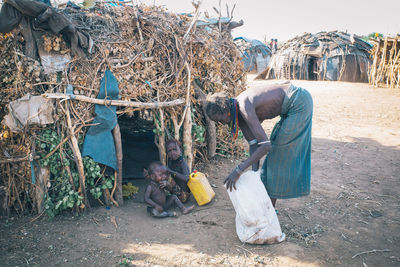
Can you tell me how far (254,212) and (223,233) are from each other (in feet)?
1.94

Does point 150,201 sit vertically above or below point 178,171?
below

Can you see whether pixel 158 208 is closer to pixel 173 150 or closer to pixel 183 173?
pixel 183 173

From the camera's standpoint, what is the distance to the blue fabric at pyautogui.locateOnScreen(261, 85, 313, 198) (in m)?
2.80

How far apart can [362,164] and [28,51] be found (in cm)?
556

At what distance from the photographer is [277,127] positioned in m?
2.98

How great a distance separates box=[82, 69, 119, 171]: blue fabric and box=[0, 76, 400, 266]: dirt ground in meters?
0.73

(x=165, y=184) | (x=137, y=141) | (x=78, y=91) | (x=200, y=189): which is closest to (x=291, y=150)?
(x=200, y=189)

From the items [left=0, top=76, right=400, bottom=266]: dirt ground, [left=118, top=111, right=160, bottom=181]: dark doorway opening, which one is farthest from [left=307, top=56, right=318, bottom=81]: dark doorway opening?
[left=118, top=111, right=160, bottom=181]: dark doorway opening

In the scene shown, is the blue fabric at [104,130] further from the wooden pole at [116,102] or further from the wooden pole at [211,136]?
the wooden pole at [211,136]

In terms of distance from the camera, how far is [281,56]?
57.7ft

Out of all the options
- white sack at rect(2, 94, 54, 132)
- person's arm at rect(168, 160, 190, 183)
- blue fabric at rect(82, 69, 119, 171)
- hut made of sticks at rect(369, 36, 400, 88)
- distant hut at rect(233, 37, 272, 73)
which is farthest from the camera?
distant hut at rect(233, 37, 272, 73)

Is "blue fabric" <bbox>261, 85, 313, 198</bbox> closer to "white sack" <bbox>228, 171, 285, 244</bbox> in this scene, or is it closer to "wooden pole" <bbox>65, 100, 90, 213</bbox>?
"white sack" <bbox>228, 171, 285, 244</bbox>

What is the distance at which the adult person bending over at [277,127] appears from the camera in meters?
2.66

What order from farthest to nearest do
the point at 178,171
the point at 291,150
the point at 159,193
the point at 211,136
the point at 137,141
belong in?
the point at 137,141 < the point at 211,136 < the point at 178,171 < the point at 159,193 < the point at 291,150
